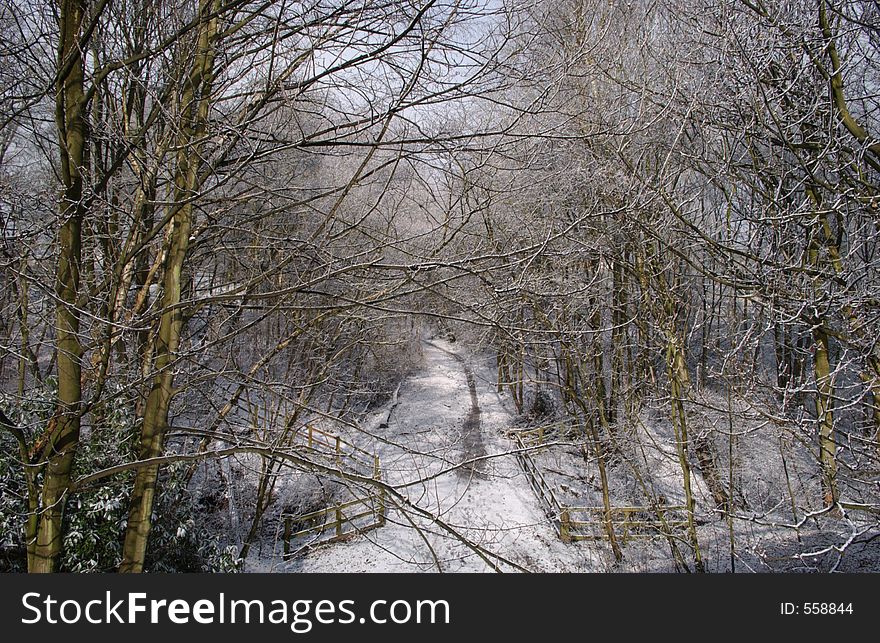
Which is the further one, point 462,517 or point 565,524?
point 462,517

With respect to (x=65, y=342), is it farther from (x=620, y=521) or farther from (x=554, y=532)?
(x=554, y=532)

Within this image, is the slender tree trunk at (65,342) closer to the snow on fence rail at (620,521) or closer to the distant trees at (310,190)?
the distant trees at (310,190)

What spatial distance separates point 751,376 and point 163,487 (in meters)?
5.91

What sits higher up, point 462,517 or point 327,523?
point 327,523

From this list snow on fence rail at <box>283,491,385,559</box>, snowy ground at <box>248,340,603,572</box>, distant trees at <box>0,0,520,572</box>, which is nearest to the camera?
distant trees at <box>0,0,520,572</box>

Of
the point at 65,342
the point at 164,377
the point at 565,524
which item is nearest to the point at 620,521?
the point at 565,524

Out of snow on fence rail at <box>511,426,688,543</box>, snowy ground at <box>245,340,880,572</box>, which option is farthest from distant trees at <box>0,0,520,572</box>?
snow on fence rail at <box>511,426,688,543</box>

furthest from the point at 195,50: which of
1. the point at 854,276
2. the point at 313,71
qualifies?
the point at 854,276

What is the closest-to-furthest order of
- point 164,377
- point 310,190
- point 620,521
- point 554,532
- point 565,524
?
point 310,190 → point 164,377 → point 565,524 → point 620,521 → point 554,532

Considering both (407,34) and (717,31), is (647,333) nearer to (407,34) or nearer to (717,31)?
(717,31)

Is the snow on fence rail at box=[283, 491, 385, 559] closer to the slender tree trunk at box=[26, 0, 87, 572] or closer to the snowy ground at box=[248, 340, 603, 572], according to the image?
the snowy ground at box=[248, 340, 603, 572]

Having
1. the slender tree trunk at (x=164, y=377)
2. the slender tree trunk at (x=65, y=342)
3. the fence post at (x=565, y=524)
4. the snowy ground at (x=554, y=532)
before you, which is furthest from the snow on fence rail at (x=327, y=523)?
the slender tree trunk at (x=65, y=342)

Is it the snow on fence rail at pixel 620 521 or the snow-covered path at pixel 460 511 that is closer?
the snow-covered path at pixel 460 511
